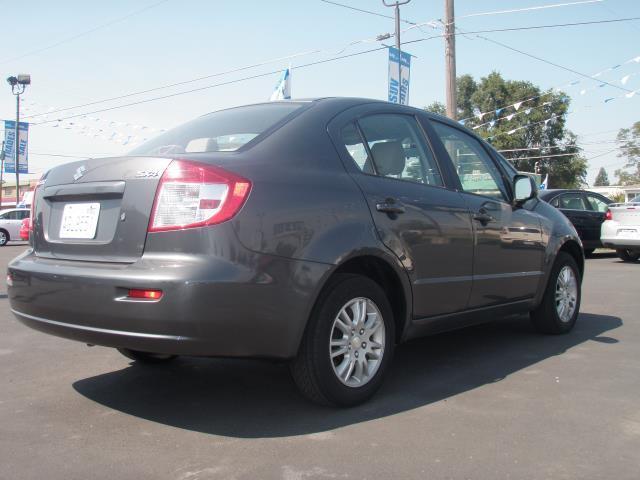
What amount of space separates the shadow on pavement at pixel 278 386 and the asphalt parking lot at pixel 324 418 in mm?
12

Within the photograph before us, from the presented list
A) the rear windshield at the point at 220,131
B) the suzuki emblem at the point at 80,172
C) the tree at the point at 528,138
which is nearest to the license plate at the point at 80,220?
the suzuki emblem at the point at 80,172

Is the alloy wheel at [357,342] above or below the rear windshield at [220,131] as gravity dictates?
below

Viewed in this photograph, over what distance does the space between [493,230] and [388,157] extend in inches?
41.5

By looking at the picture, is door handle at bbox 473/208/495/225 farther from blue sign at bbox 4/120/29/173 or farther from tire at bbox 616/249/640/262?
blue sign at bbox 4/120/29/173

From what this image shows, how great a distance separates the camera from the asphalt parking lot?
2.71 metres

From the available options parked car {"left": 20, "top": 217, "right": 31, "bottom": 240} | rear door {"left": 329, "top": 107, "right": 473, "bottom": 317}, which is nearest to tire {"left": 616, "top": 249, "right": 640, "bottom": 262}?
rear door {"left": 329, "top": 107, "right": 473, "bottom": 317}

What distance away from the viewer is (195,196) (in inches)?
116

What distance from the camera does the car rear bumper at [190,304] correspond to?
2818 mm

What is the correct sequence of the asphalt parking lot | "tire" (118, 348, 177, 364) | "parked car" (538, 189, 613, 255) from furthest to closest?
"parked car" (538, 189, 613, 255), "tire" (118, 348, 177, 364), the asphalt parking lot

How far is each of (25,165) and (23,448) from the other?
121 ft

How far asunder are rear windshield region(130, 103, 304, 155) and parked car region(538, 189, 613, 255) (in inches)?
432

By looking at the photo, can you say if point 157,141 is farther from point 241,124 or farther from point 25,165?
point 25,165

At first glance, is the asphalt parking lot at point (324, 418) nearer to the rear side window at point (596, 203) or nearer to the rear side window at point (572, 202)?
the rear side window at point (572, 202)

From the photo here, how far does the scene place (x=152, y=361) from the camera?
14.4ft
